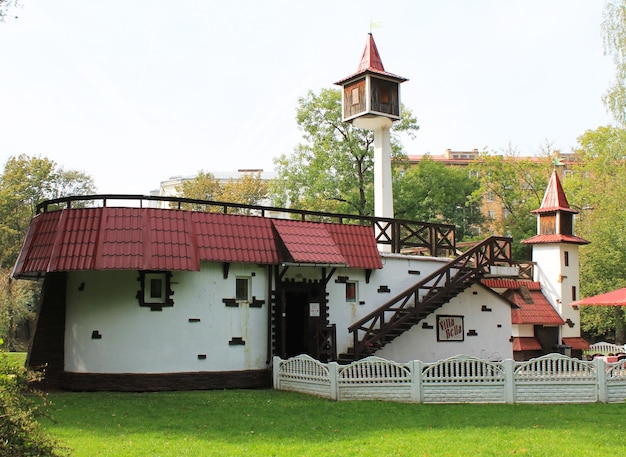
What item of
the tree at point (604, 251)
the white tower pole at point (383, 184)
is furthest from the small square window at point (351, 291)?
the tree at point (604, 251)

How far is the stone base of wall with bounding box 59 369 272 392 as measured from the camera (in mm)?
17172

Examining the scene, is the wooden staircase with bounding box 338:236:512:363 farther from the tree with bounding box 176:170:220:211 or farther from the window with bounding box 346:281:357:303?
the tree with bounding box 176:170:220:211

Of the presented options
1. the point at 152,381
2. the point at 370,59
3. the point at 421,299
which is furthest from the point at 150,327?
the point at 370,59

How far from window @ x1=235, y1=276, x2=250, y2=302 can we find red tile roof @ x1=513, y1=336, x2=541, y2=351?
61.9 feet

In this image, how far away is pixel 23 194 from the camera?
45812 mm

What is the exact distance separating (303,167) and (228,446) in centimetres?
3431

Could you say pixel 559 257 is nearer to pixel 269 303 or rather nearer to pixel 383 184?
pixel 383 184

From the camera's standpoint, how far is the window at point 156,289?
17594mm

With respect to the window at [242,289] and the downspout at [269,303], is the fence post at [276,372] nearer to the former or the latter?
the downspout at [269,303]

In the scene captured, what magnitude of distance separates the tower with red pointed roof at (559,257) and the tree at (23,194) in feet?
97.6

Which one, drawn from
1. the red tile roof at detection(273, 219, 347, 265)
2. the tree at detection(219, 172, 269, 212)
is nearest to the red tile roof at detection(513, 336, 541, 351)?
the red tile roof at detection(273, 219, 347, 265)

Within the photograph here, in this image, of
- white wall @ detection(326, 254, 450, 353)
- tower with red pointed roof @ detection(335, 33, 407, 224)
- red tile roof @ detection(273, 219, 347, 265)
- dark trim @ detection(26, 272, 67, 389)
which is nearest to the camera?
dark trim @ detection(26, 272, 67, 389)

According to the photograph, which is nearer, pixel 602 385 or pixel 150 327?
pixel 602 385

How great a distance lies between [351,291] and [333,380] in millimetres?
5707
